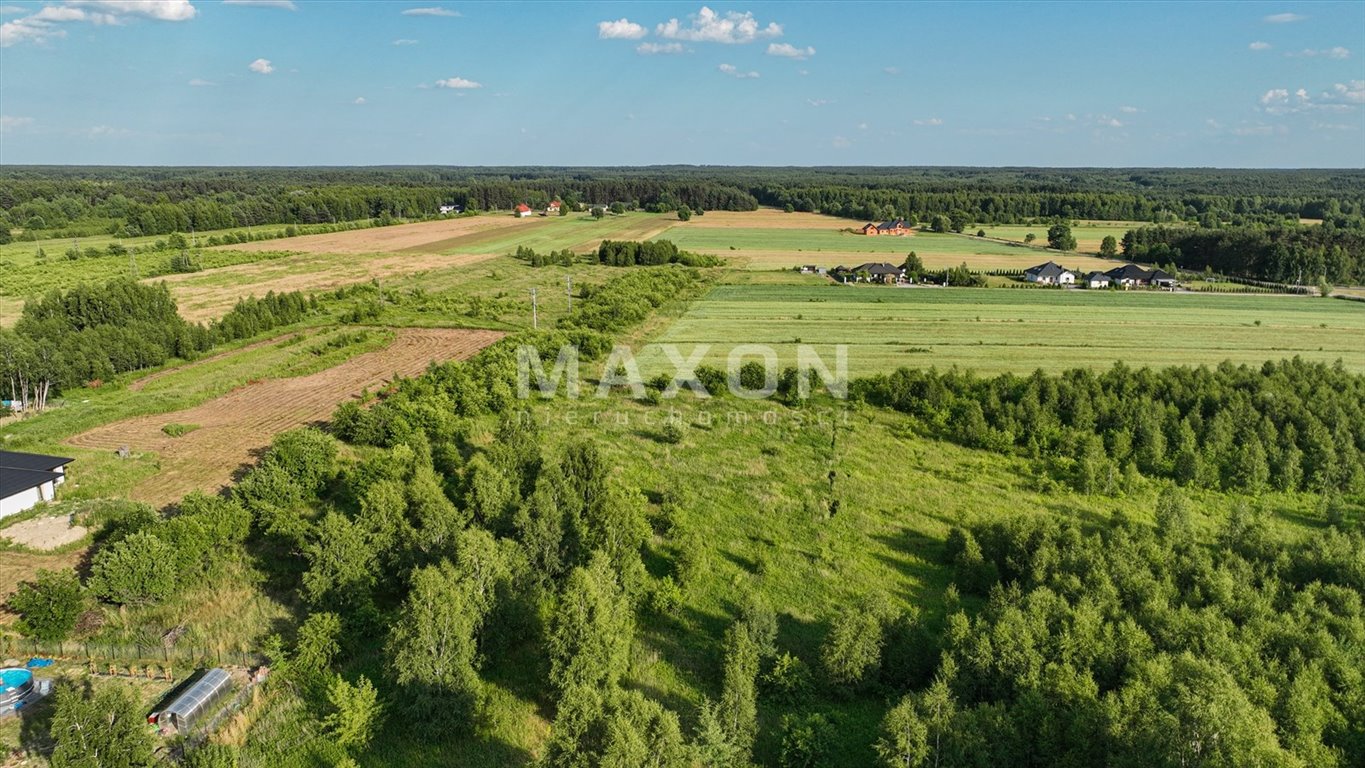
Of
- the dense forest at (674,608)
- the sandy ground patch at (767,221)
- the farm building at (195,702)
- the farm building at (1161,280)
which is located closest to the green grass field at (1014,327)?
the farm building at (1161,280)

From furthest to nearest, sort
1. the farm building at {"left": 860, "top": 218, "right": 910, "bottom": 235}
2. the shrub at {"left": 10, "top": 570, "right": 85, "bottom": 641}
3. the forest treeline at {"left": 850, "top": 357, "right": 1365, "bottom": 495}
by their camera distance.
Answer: the farm building at {"left": 860, "top": 218, "right": 910, "bottom": 235} → the forest treeline at {"left": 850, "top": 357, "right": 1365, "bottom": 495} → the shrub at {"left": 10, "top": 570, "right": 85, "bottom": 641}

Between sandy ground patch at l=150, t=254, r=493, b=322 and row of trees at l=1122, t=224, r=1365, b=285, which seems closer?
sandy ground patch at l=150, t=254, r=493, b=322

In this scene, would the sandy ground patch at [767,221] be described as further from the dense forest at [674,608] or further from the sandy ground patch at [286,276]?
the dense forest at [674,608]

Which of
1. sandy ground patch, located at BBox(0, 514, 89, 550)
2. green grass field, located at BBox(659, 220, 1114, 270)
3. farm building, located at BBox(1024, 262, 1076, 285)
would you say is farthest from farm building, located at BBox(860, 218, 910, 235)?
sandy ground patch, located at BBox(0, 514, 89, 550)

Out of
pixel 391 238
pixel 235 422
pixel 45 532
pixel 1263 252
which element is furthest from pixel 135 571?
pixel 391 238

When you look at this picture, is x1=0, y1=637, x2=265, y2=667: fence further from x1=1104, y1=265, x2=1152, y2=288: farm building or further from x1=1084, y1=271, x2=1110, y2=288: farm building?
x1=1104, y1=265, x2=1152, y2=288: farm building

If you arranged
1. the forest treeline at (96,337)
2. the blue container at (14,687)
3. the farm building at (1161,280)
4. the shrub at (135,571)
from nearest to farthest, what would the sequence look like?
the blue container at (14,687)
the shrub at (135,571)
the forest treeline at (96,337)
the farm building at (1161,280)
